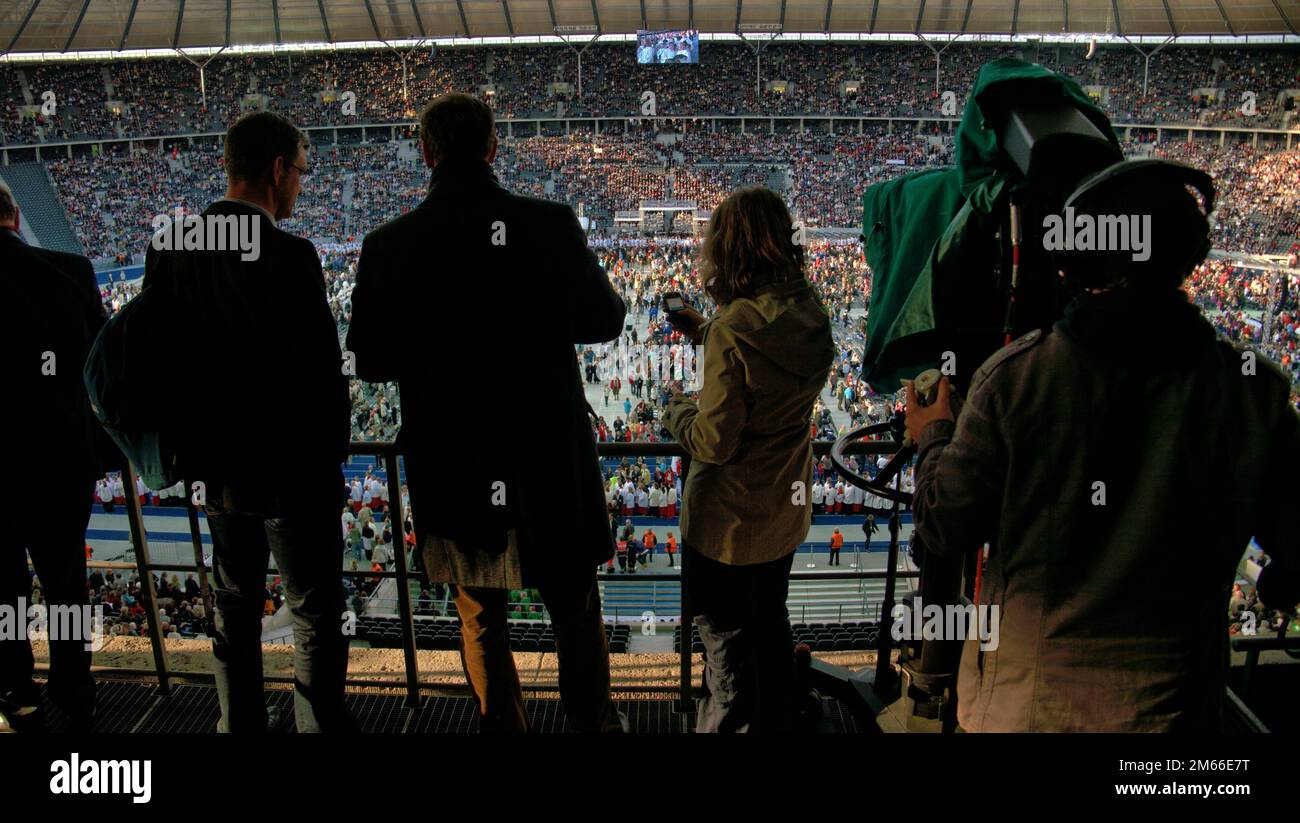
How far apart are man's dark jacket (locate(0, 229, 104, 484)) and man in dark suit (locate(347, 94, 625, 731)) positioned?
919mm

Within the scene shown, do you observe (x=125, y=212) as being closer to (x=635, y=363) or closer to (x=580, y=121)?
(x=580, y=121)

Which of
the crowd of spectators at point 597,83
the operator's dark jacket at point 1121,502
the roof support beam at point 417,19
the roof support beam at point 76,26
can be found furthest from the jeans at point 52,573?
the crowd of spectators at point 597,83

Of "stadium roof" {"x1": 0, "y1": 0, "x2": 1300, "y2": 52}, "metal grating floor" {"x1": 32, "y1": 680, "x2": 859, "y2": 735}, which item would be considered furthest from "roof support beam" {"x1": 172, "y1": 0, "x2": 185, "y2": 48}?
"metal grating floor" {"x1": 32, "y1": 680, "x2": 859, "y2": 735}

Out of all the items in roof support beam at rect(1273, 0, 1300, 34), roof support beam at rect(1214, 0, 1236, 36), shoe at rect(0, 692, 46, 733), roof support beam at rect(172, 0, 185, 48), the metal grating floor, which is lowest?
the metal grating floor

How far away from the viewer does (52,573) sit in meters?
2.23

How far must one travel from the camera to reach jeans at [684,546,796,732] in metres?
2.01

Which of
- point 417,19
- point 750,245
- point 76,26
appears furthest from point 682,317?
point 76,26

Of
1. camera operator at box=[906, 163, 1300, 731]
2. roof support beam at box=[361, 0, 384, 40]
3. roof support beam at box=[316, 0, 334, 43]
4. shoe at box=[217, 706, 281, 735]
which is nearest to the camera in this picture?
camera operator at box=[906, 163, 1300, 731]

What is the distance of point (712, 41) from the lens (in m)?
39.7

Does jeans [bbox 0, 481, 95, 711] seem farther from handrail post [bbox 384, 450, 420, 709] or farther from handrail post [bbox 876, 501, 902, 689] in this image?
handrail post [bbox 876, 501, 902, 689]

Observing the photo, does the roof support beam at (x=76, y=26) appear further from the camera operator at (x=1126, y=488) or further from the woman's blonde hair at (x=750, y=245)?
the camera operator at (x=1126, y=488)
